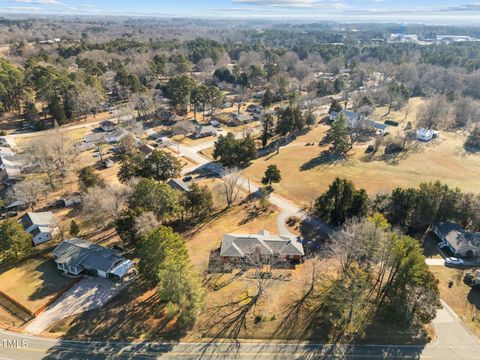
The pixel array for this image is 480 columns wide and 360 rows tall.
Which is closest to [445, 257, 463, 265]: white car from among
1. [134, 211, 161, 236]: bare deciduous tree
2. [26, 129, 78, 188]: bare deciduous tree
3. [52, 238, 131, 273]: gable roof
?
[134, 211, 161, 236]: bare deciduous tree

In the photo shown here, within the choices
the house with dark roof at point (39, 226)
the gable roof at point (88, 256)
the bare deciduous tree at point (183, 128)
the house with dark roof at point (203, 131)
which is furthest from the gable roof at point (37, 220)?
the house with dark roof at point (203, 131)

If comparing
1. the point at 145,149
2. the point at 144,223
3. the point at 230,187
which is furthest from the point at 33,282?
the point at 145,149

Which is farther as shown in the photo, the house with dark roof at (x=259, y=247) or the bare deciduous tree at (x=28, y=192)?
the bare deciduous tree at (x=28, y=192)

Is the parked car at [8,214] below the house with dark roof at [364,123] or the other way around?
below

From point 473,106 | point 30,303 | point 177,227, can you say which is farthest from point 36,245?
point 473,106

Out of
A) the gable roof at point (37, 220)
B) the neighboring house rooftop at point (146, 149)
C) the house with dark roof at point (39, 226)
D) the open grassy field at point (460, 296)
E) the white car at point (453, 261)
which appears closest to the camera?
the open grassy field at point (460, 296)

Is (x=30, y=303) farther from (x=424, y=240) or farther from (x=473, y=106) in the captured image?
(x=473, y=106)

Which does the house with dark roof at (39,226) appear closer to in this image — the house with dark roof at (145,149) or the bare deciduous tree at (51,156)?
the bare deciduous tree at (51,156)

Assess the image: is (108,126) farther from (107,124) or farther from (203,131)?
(203,131)

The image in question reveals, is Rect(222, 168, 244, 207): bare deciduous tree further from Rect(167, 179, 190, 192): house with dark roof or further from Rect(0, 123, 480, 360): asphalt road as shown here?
Rect(0, 123, 480, 360): asphalt road
